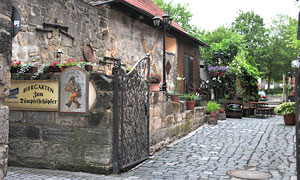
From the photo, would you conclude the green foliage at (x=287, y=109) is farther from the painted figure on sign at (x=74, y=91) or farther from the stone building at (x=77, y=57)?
the painted figure on sign at (x=74, y=91)

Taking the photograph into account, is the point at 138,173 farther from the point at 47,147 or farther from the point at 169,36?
the point at 169,36

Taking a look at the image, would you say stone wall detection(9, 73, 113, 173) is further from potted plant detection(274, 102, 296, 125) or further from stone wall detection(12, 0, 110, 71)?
potted plant detection(274, 102, 296, 125)

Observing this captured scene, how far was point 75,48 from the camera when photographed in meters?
8.10

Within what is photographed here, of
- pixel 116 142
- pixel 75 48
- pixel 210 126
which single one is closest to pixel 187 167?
pixel 116 142

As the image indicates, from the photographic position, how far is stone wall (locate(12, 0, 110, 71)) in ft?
22.0

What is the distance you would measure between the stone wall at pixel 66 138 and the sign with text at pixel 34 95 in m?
0.10

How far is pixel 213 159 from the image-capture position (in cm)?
614

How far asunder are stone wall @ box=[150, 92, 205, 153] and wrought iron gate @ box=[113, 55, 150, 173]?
73 cm

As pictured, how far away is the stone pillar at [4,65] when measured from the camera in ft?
8.14

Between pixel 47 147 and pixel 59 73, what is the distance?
49.5 inches

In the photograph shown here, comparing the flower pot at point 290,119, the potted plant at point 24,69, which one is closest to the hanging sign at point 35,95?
the potted plant at point 24,69

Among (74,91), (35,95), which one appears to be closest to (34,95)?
(35,95)

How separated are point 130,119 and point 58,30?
3342 millimetres

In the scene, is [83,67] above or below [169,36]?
below
